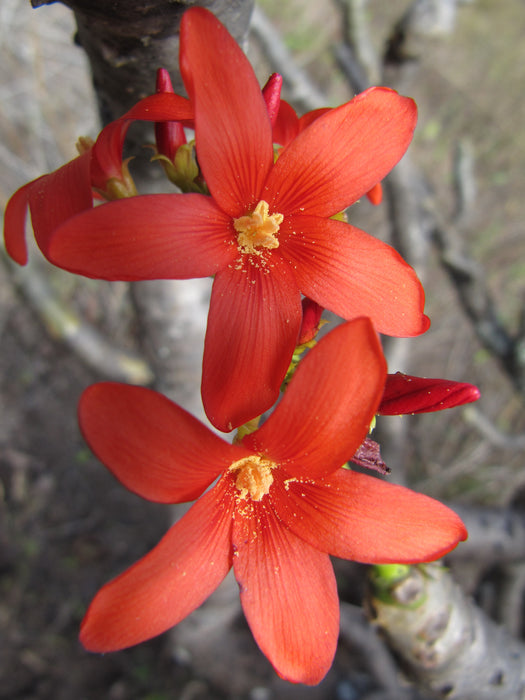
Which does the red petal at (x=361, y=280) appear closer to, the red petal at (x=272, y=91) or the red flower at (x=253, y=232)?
the red flower at (x=253, y=232)

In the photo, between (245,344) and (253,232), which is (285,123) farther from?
(245,344)

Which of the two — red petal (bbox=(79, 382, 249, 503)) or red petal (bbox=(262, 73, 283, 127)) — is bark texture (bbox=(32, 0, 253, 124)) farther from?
red petal (bbox=(79, 382, 249, 503))

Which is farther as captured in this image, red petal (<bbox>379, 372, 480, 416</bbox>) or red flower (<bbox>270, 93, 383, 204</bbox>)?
red flower (<bbox>270, 93, 383, 204</bbox>)

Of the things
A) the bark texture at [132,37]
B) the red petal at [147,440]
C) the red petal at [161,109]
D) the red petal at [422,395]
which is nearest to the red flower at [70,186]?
the red petal at [161,109]

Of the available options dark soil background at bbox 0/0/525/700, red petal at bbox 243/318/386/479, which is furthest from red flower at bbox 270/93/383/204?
dark soil background at bbox 0/0/525/700

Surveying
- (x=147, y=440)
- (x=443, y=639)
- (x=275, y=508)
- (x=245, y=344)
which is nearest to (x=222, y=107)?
(x=245, y=344)

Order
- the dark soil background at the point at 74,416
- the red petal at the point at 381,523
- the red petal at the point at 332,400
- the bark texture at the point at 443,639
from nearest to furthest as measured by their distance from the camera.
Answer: the red petal at the point at 332,400, the red petal at the point at 381,523, the bark texture at the point at 443,639, the dark soil background at the point at 74,416
